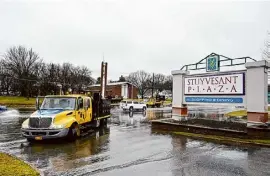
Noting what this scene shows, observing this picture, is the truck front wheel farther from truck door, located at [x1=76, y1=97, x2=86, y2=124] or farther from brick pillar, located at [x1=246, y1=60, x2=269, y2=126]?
brick pillar, located at [x1=246, y1=60, x2=269, y2=126]

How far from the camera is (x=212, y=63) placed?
1387cm

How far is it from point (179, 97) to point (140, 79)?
97058 mm

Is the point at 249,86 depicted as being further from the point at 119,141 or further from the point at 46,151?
the point at 46,151

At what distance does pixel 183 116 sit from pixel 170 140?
3.79 m

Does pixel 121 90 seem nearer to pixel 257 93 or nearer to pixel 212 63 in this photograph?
pixel 212 63

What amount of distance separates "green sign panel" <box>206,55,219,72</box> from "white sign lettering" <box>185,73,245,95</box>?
1.63ft

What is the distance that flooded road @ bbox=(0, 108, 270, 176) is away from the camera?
6785mm

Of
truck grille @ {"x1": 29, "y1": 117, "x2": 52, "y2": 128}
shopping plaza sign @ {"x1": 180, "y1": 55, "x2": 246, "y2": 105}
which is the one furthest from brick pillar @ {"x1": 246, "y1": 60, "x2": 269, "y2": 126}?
truck grille @ {"x1": 29, "y1": 117, "x2": 52, "y2": 128}

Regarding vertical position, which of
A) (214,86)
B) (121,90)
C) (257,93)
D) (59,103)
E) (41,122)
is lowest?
(41,122)

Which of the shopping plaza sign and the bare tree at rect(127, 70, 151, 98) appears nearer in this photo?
the shopping plaza sign

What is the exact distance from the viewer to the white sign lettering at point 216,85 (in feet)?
40.8

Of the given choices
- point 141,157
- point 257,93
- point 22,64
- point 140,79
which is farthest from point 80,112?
point 140,79

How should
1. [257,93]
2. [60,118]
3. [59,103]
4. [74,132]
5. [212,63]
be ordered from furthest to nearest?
[212,63] → [59,103] → [74,132] → [257,93] → [60,118]

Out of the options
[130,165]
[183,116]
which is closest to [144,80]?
[183,116]
